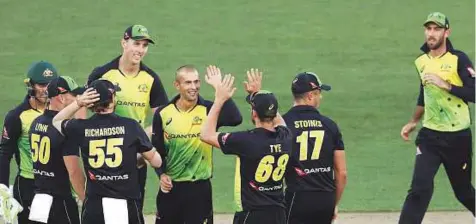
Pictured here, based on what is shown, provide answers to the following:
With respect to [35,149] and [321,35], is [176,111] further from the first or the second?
[321,35]

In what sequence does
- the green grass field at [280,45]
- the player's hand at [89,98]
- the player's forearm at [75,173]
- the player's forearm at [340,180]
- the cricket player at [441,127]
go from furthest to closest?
the green grass field at [280,45], the cricket player at [441,127], the player's forearm at [340,180], the player's forearm at [75,173], the player's hand at [89,98]

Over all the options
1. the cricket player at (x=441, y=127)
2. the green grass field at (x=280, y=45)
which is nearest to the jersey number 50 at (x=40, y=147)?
the cricket player at (x=441, y=127)

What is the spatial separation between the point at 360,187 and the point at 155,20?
9.79 metres

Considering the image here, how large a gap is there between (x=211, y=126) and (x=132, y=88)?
59.2 inches

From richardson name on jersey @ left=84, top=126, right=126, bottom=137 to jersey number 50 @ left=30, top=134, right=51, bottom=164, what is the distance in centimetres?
71

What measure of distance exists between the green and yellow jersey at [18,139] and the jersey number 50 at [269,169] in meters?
2.32

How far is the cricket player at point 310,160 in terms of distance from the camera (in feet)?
31.6

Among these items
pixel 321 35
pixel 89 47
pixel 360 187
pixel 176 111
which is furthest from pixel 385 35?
pixel 176 111

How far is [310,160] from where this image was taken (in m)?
→ 9.65

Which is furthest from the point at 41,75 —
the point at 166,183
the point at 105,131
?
the point at 166,183

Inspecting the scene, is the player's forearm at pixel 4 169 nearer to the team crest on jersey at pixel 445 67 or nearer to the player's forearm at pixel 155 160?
the player's forearm at pixel 155 160

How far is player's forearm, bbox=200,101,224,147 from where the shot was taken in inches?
365

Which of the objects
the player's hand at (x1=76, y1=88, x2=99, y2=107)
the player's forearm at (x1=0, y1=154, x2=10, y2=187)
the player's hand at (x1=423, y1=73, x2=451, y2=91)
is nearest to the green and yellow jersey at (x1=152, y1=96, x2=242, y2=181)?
the player's hand at (x1=76, y1=88, x2=99, y2=107)

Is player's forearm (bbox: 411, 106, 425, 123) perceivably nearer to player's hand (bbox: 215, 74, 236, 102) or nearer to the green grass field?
the green grass field
